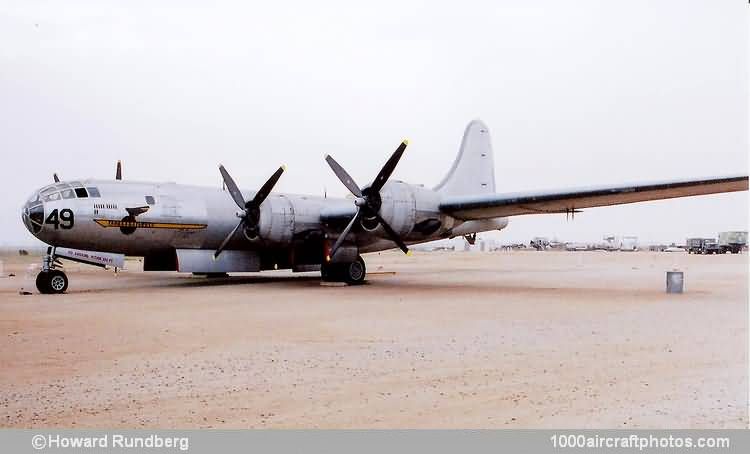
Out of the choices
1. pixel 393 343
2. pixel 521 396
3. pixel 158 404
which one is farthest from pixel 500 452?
pixel 393 343

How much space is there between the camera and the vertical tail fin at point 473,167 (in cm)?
2378

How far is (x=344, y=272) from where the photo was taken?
760 inches

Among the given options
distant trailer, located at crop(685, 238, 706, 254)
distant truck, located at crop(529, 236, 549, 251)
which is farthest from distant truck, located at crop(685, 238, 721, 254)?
distant truck, located at crop(529, 236, 549, 251)

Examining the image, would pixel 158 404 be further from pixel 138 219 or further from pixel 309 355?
pixel 138 219

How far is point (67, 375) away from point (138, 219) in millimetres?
11823

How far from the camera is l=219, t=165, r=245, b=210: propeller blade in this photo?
18297 millimetres

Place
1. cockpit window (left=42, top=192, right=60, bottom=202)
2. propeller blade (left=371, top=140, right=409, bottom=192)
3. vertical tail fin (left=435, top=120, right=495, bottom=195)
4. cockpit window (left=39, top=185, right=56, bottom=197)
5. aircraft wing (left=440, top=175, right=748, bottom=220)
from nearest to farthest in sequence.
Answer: aircraft wing (left=440, top=175, right=748, bottom=220) → cockpit window (left=42, top=192, right=60, bottom=202) → cockpit window (left=39, top=185, right=56, bottom=197) → propeller blade (left=371, top=140, right=409, bottom=192) → vertical tail fin (left=435, top=120, right=495, bottom=195)

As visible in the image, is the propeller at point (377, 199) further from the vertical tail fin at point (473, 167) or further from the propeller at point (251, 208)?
the vertical tail fin at point (473, 167)

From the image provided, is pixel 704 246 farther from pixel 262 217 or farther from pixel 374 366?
pixel 374 366

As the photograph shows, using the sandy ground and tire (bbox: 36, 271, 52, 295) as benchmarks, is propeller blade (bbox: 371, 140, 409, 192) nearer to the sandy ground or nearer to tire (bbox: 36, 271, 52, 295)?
the sandy ground

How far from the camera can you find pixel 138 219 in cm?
1716

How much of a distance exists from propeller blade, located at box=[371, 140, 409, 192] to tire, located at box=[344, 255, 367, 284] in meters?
3.06

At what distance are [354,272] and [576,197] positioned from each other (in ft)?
22.5

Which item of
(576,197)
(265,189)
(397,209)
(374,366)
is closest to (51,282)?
(265,189)
